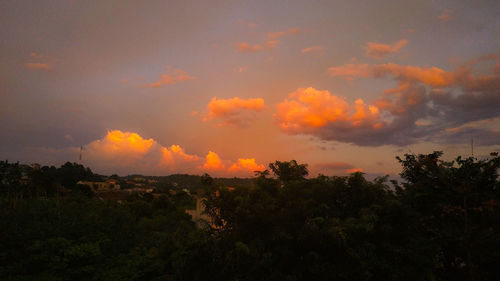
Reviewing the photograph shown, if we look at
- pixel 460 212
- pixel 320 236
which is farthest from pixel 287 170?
pixel 460 212

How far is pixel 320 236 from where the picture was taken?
8.58 meters

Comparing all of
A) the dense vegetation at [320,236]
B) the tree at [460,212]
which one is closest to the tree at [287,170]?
the dense vegetation at [320,236]

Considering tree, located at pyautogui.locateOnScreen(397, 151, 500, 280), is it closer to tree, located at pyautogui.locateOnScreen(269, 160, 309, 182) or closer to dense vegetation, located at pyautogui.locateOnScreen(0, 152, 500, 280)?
dense vegetation, located at pyautogui.locateOnScreen(0, 152, 500, 280)

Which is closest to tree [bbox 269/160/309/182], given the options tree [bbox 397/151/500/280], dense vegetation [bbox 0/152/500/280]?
dense vegetation [bbox 0/152/500/280]

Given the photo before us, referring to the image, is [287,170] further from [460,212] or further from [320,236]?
[460,212]

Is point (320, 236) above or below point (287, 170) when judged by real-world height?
below

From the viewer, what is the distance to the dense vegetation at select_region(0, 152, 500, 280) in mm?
8672

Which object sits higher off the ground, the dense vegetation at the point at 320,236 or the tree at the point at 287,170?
the tree at the point at 287,170

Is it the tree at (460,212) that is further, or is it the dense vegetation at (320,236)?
the tree at (460,212)

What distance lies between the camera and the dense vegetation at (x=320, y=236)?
28.5 feet

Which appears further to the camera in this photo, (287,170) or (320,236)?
(287,170)

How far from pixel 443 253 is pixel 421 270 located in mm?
2514

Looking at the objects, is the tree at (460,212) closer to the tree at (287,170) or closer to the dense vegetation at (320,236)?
the dense vegetation at (320,236)

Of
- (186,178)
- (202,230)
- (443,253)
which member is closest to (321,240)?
(202,230)
